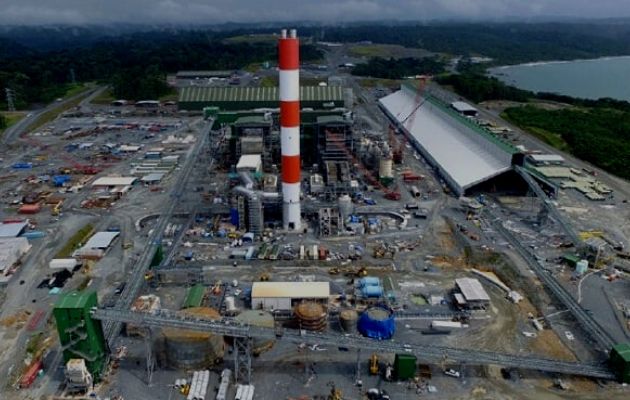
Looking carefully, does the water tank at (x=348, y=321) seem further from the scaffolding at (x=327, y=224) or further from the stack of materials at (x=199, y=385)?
the scaffolding at (x=327, y=224)

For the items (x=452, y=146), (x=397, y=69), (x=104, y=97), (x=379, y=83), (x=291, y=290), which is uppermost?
(x=397, y=69)

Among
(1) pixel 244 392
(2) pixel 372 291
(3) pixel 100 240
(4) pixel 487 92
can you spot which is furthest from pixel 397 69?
(1) pixel 244 392

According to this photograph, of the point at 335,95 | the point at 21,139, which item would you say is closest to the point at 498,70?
the point at 335,95

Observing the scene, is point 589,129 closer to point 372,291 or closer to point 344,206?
point 344,206

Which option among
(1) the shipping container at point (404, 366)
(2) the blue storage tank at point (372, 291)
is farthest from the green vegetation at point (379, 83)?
(1) the shipping container at point (404, 366)

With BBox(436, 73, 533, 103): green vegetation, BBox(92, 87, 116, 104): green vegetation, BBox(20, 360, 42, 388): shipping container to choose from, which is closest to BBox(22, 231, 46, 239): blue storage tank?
BBox(20, 360, 42, 388): shipping container

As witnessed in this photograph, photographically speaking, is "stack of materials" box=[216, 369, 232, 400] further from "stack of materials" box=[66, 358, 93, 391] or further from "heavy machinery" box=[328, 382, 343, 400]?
"stack of materials" box=[66, 358, 93, 391]
